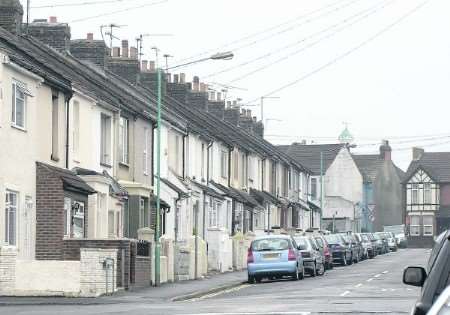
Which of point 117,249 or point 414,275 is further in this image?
point 117,249

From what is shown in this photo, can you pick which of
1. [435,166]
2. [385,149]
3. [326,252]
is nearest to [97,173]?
[326,252]

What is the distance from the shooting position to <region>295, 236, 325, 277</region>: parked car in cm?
4156

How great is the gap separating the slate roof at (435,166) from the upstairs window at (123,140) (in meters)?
75.0

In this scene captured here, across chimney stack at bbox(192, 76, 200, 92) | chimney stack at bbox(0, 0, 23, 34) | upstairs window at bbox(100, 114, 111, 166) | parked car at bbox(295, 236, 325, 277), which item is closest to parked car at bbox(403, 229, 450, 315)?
chimney stack at bbox(0, 0, 23, 34)

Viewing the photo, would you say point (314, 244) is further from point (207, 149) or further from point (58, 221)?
point (58, 221)

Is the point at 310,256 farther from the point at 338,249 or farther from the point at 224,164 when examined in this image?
the point at 224,164

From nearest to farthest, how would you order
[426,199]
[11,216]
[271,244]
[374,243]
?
1. [11,216]
2. [271,244]
3. [374,243]
4. [426,199]

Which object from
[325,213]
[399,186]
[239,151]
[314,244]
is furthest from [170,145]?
[399,186]

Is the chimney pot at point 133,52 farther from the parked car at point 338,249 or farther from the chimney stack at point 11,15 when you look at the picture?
the chimney stack at point 11,15

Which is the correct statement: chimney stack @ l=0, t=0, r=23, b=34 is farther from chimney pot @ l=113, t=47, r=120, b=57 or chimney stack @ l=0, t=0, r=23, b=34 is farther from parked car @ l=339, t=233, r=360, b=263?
parked car @ l=339, t=233, r=360, b=263

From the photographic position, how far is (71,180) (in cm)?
3145

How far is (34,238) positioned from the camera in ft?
100

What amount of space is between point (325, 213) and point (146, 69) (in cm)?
5339

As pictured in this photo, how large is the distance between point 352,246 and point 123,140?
2271cm
